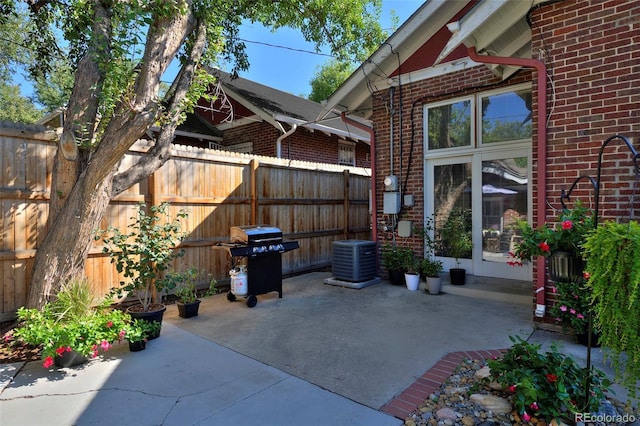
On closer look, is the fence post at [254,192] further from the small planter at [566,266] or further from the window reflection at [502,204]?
the small planter at [566,266]

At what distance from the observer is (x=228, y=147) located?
10656mm

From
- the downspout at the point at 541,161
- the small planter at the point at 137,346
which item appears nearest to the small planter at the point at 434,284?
the downspout at the point at 541,161

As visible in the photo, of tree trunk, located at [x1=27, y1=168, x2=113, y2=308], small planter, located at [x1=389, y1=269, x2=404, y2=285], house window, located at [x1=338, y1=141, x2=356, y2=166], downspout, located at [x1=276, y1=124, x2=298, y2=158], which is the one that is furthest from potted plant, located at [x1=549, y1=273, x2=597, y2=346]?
house window, located at [x1=338, y1=141, x2=356, y2=166]

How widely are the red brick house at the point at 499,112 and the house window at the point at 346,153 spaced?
12.7 ft

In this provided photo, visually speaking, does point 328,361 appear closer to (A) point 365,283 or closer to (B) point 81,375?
(B) point 81,375

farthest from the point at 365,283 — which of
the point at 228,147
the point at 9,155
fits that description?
the point at 228,147

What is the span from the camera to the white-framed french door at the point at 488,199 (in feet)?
18.0

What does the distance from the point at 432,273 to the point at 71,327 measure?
4.75 metres

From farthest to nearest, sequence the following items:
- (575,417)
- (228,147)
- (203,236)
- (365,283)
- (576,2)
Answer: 1. (228,147)
2. (365,283)
3. (203,236)
4. (576,2)
5. (575,417)

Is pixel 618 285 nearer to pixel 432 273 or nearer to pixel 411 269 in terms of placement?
pixel 432 273

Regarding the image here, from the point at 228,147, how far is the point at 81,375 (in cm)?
836

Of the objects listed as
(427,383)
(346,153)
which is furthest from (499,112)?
(346,153)

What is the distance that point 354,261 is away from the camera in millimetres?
6121

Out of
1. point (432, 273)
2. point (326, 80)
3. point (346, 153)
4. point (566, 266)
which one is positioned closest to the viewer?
point (566, 266)
